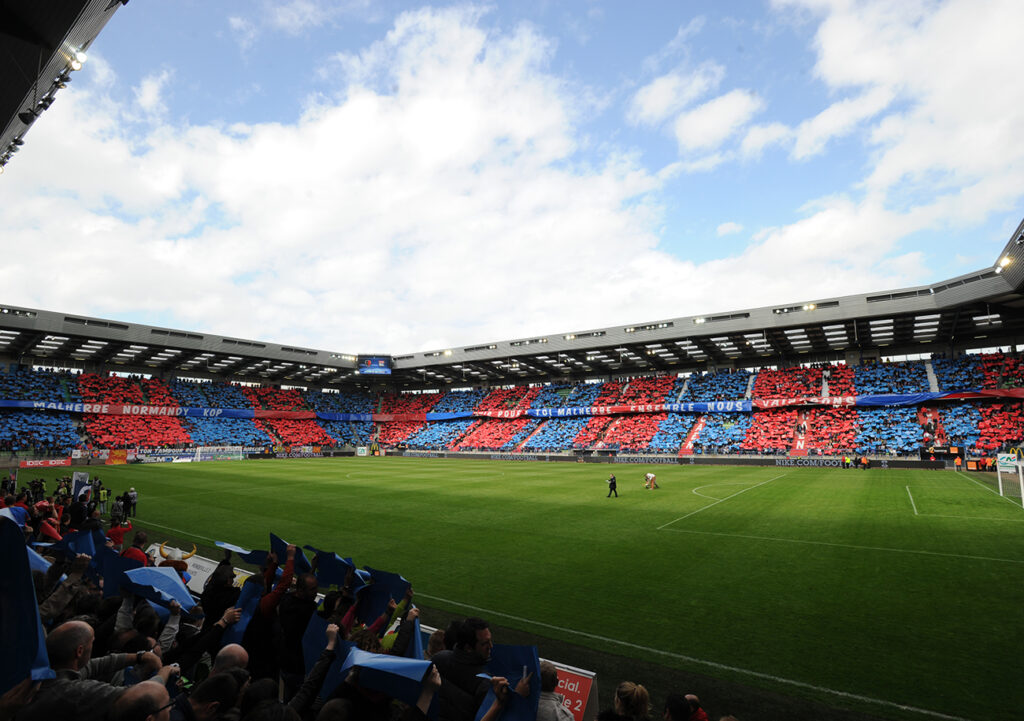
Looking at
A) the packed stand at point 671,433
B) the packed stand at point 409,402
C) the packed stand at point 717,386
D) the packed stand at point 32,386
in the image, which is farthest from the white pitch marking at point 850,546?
the packed stand at point 32,386

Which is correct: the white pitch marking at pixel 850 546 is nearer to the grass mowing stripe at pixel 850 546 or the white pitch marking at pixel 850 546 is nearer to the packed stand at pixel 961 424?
the grass mowing stripe at pixel 850 546

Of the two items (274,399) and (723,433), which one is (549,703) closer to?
(723,433)

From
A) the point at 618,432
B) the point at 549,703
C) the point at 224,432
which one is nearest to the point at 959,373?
the point at 618,432

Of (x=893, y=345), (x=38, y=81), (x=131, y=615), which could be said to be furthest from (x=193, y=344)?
(x=893, y=345)

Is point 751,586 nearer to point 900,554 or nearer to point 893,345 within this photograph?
point 900,554

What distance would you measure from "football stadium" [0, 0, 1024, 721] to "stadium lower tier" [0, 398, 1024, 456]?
363 mm

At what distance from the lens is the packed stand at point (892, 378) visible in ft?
142

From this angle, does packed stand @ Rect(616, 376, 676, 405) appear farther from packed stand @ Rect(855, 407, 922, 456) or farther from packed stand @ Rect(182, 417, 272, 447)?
packed stand @ Rect(182, 417, 272, 447)

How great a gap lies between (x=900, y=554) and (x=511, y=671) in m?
13.0

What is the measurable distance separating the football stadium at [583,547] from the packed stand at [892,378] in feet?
0.74

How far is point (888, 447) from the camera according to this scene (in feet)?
128

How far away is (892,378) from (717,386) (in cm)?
1521

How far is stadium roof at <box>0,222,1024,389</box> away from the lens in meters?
36.7

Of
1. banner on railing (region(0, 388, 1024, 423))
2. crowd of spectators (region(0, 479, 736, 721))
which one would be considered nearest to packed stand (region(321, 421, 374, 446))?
banner on railing (region(0, 388, 1024, 423))
